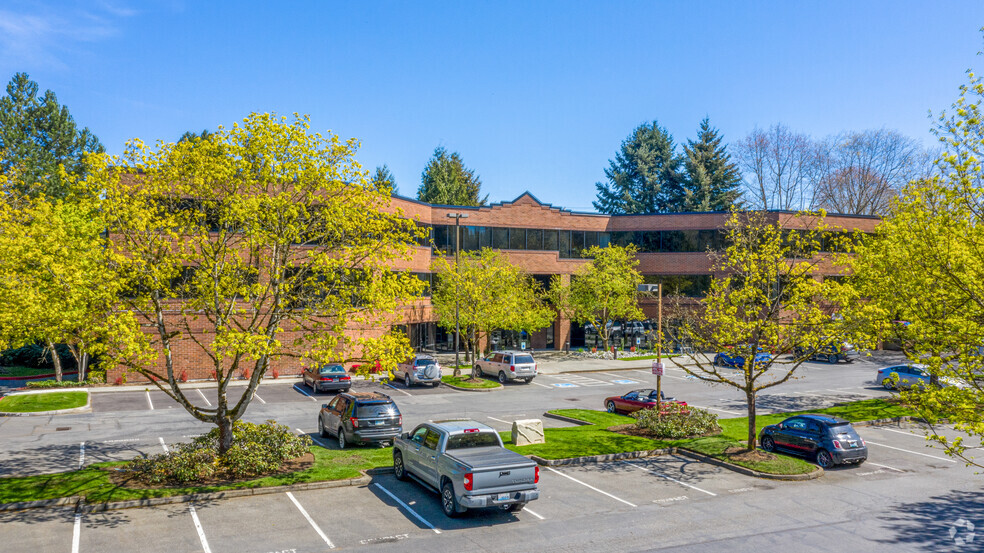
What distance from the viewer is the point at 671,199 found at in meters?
81.5

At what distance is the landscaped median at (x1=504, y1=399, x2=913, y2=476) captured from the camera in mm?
19688

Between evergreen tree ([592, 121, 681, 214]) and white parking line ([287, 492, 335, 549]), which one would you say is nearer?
white parking line ([287, 492, 335, 549])

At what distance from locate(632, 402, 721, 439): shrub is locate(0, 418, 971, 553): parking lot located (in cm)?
257

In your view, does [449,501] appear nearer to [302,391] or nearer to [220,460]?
[220,460]

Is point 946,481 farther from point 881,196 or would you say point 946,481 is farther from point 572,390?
point 881,196

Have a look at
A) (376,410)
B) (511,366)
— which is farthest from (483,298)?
(376,410)

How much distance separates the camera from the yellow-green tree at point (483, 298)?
38.0 metres

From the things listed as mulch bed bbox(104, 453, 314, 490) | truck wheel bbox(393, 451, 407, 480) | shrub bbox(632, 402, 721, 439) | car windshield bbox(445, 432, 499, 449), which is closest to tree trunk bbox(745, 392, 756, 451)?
shrub bbox(632, 402, 721, 439)

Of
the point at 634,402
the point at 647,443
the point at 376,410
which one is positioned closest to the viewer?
the point at 376,410

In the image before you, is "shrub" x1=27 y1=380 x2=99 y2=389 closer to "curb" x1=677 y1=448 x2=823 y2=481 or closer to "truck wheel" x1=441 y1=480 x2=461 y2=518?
"truck wheel" x1=441 y1=480 x2=461 y2=518

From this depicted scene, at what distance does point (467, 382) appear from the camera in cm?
3675

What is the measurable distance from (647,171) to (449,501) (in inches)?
2779

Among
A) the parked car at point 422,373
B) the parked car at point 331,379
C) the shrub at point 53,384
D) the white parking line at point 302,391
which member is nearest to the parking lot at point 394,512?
the white parking line at point 302,391

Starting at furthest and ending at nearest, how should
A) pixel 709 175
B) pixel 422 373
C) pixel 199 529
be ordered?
pixel 709 175 < pixel 422 373 < pixel 199 529
